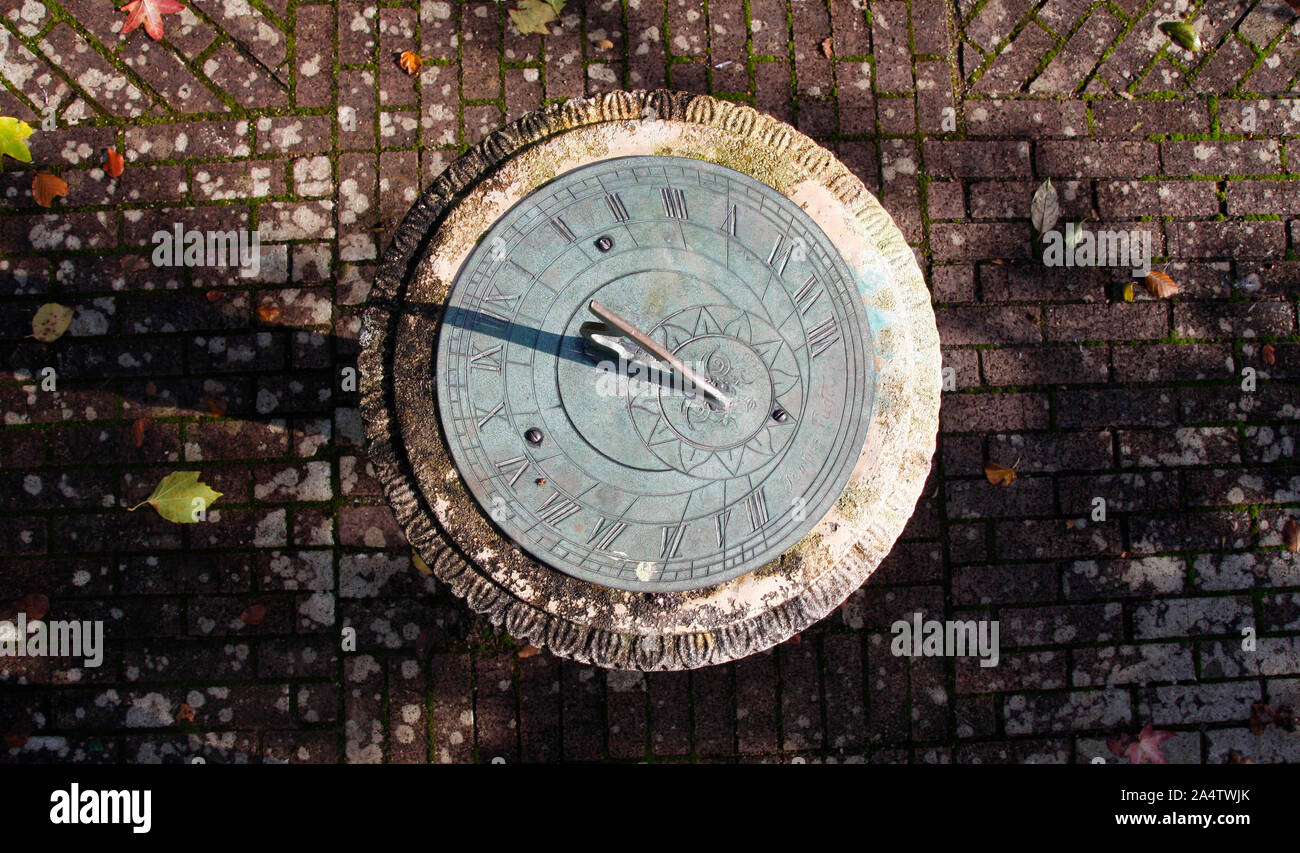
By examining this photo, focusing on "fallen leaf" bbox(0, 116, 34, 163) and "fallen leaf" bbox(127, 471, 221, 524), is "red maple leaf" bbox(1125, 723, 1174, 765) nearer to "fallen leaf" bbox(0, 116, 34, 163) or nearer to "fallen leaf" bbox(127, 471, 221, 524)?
"fallen leaf" bbox(127, 471, 221, 524)

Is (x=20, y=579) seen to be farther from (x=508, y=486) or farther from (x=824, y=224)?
(x=824, y=224)

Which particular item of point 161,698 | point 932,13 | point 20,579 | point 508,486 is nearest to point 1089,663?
point 508,486

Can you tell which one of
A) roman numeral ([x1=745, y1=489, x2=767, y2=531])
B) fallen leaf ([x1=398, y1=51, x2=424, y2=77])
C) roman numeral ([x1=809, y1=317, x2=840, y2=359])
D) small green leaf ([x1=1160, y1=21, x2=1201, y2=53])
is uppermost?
small green leaf ([x1=1160, y1=21, x2=1201, y2=53])

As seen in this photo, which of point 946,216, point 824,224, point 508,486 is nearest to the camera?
point 508,486

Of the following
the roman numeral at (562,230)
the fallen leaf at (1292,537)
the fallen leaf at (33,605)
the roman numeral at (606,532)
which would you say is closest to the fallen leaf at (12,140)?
the fallen leaf at (33,605)

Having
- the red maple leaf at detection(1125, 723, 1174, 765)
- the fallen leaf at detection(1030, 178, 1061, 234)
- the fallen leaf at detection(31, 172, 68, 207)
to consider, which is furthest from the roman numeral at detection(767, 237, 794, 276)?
the fallen leaf at detection(31, 172, 68, 207)

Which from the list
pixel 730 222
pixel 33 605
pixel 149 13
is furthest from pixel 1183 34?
pixel 33 605
